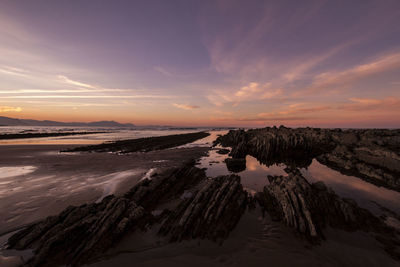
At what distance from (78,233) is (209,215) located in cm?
488

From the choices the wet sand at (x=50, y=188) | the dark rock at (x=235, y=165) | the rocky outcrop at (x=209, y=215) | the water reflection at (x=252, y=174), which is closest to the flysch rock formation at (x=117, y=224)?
the rocky outcrop at (x=209, y=215)

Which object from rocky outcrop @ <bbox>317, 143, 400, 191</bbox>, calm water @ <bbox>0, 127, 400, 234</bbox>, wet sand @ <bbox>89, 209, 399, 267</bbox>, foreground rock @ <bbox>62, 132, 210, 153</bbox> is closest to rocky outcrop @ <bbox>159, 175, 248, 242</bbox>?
wet sand @ <bbox>89, 209, 399, 267</bbox>

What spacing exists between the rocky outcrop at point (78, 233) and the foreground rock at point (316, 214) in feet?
20.9

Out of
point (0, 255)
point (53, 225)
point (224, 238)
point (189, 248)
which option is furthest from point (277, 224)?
point (0, 255)

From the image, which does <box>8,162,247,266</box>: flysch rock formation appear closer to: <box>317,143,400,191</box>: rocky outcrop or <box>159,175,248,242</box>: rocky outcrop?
<box>159,175,248,242</box>: rocky outcrop

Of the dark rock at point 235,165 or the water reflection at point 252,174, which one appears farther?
the dark rock at point 235,165

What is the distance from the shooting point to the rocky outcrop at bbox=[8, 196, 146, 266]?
4.94 meters

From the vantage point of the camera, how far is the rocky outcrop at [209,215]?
6094mm

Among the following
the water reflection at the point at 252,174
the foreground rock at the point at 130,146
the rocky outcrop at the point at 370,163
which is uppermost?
the rocky outcrop at the point at 370,163

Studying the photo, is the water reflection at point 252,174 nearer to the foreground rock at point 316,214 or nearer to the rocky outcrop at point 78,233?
the foreground rock at point 316,214

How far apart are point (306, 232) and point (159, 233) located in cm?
577

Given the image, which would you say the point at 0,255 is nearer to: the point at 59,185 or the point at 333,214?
the point at 59,185

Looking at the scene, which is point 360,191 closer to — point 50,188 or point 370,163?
point 370,163

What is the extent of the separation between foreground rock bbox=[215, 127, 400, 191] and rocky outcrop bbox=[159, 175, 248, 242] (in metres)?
11.8
